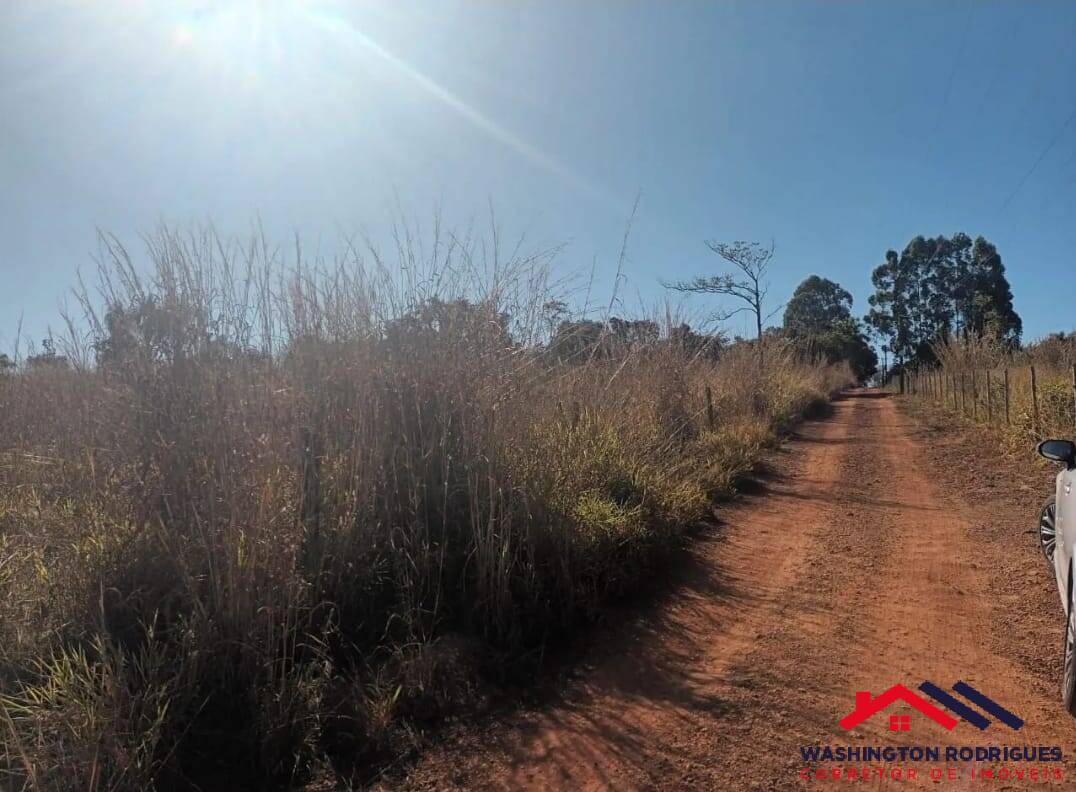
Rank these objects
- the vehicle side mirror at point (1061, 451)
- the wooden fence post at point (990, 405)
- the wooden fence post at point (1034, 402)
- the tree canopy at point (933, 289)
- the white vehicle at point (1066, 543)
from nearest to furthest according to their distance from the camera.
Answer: the white vehicle at point (1066, 543), the vehicle side mirror at point (1061, 451), the wooden fence post at point (1034, 402), the wooden fence post at point (990, 405), the tree canopy at point (933, 289)

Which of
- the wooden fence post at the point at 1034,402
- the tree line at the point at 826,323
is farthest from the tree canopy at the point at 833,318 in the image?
the wooden fence post at the point at 1034,402

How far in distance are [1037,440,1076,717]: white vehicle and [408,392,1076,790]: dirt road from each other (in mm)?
186

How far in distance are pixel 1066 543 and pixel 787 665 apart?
1.45m

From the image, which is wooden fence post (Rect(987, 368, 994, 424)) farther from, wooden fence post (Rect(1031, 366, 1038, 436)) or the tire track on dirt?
the tire track on dirt

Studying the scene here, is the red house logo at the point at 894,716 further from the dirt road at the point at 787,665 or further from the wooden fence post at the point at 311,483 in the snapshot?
the wooden fence post at the point at 311,483

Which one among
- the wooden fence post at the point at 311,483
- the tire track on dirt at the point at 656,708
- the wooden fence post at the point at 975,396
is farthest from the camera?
A: the wooden fence post at the point at 975,396

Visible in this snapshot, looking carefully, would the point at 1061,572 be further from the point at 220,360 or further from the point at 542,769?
the point at 220,360

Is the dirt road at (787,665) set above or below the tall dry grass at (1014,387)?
below

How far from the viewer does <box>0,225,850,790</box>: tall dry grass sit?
2684 millimetres

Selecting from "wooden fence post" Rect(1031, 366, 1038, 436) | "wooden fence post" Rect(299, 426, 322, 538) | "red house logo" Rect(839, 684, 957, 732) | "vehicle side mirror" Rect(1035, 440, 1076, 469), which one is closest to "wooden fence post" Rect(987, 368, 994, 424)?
"wooden fence post" Rect(1031, 366, 1038, 436)

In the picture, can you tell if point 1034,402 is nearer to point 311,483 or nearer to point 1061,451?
point 1061,451

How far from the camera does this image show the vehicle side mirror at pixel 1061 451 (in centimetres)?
380

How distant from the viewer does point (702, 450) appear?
9.27 m

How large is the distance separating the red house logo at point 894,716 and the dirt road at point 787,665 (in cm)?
4
